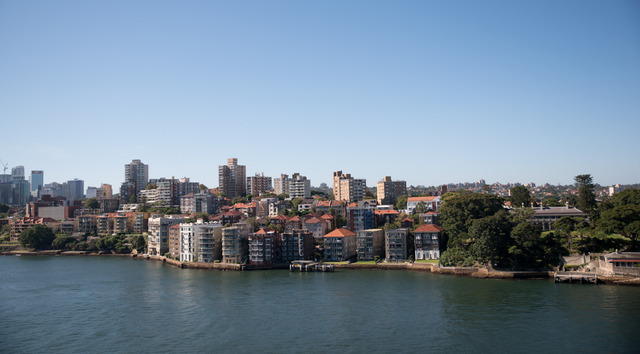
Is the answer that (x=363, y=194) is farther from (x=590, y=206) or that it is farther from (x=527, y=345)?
(x=527, y=345)

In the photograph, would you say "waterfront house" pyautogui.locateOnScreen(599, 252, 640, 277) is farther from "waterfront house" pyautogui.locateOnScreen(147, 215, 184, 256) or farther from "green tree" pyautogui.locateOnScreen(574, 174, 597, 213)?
"waterfront house" pyautogui.locateOnScreen(147, 215, 184, 256)

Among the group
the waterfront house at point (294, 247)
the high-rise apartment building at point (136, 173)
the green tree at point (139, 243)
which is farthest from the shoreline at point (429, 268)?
the high-rise apartment building at point (136, 173)

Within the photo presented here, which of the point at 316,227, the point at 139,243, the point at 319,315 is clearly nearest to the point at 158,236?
the point at 139,243

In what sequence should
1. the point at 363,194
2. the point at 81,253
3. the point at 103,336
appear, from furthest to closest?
1. the point at 363,194
2. the point at 81,253
3. the point at 103,336

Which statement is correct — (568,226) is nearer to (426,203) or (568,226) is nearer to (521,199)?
(521,199)

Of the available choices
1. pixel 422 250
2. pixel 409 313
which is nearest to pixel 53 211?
pixel 422 250

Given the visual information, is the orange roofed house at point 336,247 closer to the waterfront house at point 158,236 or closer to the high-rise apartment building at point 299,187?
the waterfront house at point 158,236

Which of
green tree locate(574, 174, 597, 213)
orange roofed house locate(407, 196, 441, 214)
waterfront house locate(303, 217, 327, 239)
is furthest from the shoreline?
orange roofed house locate(407, 196, 441, 214)
